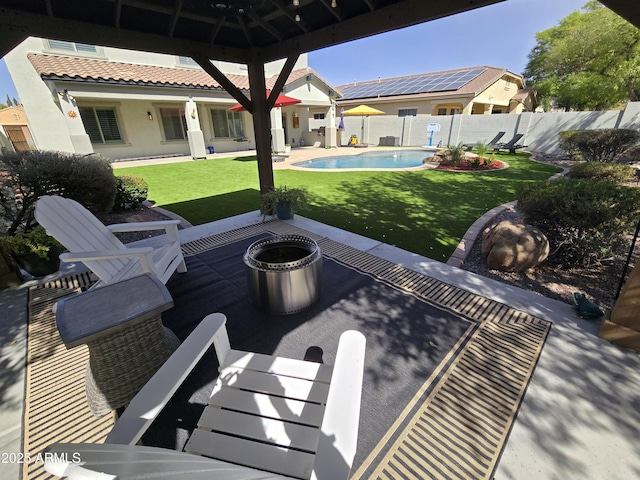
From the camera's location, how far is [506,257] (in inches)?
132

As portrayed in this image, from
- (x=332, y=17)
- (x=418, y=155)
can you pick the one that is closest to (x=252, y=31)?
(x=332, y=17)

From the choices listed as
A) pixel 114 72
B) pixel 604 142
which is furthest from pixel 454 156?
pixel 114 72

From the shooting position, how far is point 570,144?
11.0 meters

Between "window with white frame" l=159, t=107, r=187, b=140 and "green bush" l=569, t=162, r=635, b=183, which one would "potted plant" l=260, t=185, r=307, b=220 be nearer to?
"green bush" l=569, t=162, r=635, b=183

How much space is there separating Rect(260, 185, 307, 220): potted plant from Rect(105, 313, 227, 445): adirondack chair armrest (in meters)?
3.61

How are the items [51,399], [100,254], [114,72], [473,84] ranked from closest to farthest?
[51,399]
[100,254]
[114,72]
[473,84]

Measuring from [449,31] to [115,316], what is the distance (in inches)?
1244

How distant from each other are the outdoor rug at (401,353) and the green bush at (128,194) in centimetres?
322

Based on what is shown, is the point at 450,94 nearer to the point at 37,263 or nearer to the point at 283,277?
the point at 283,277

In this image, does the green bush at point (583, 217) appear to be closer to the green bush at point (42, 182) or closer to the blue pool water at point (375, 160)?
the green bush at point (42, 182)

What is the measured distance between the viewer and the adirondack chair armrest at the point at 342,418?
858 millimetres

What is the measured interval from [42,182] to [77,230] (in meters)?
2.03

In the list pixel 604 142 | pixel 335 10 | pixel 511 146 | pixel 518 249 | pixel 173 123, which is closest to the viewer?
pixel 335 10

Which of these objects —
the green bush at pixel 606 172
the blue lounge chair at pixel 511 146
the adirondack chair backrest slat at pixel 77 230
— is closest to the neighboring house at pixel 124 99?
the blue lounge chair at pixel 511 146
